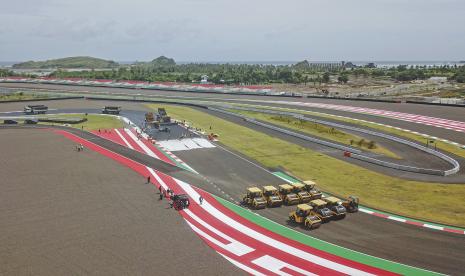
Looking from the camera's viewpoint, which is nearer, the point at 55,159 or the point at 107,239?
the point at 107,239

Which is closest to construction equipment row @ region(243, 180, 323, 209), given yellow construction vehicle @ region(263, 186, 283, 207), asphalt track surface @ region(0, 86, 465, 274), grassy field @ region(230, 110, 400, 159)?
yellow construction vehicle @ region(263, 186, 283, 207)

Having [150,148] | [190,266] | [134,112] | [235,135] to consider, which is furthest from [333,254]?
[134,112]

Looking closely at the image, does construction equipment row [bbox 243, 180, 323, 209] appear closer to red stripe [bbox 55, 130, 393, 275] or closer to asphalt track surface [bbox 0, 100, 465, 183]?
red stripe [bbox 55, 130, 393, 275]

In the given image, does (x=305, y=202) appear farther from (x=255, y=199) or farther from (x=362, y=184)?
(x=362, y=184)

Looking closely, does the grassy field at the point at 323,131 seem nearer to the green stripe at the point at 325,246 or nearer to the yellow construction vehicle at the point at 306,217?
the yellow construction vehicle at the point at 306,217

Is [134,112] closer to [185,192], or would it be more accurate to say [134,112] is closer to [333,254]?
[185,192]

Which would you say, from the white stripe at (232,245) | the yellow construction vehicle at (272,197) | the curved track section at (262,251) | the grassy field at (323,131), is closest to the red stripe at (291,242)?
the curved track section at (262,251)
